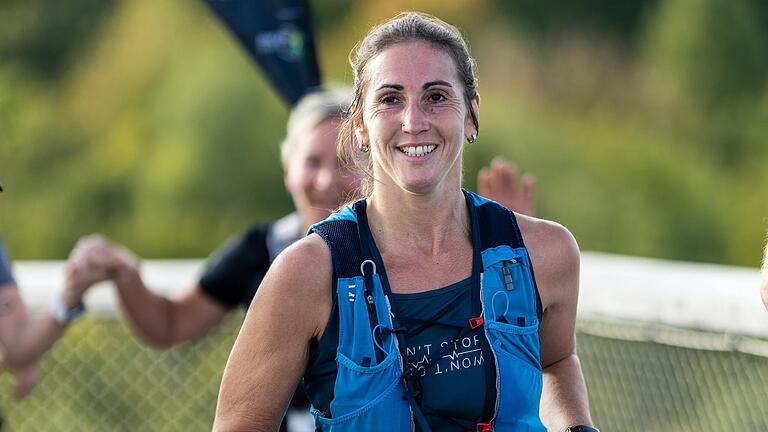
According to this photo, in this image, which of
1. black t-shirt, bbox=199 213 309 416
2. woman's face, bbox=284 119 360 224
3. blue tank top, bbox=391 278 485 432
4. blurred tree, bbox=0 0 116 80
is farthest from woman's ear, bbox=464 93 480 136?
blurred tree, bbox=0 0 116 80

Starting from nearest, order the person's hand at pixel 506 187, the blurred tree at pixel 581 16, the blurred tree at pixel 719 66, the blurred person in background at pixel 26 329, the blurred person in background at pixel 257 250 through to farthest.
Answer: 1. the person's hand at pixel 506 187
2. the blurred person in background at pixel 257 250
3. the blurred person in background at pixel 26 329
4. the blurred tree at pixel 719 66
5. the blurred tree at pixel 581 16

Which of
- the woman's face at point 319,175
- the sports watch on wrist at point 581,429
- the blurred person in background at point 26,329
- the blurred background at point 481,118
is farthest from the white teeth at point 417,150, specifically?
the blurred background at point 481,118

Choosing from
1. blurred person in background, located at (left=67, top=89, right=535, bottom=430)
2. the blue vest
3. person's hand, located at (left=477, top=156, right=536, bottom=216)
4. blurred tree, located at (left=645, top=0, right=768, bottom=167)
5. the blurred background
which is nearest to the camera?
the blue vest

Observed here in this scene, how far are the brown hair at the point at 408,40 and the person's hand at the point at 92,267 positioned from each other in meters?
1.57

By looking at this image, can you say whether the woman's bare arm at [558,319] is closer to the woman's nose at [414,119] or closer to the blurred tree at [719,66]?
the woman's nose at [414,119]

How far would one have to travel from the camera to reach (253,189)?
57.3ft

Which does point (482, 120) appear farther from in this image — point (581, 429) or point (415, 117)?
point (415, 117)

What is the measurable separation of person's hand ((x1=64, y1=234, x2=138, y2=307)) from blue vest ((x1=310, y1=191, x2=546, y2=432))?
1.67 m

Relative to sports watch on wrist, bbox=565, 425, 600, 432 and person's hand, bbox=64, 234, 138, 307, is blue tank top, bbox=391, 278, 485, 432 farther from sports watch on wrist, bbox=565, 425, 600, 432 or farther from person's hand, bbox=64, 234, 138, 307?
person's hand, bbox=64, 234, 138, 307

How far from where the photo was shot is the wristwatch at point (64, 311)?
4398 millimetres

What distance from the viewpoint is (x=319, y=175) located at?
14.0 ft

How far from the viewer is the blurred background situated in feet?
53.2

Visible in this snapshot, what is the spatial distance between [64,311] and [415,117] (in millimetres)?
2078

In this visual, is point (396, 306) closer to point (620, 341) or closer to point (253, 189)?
point (620, 341)
